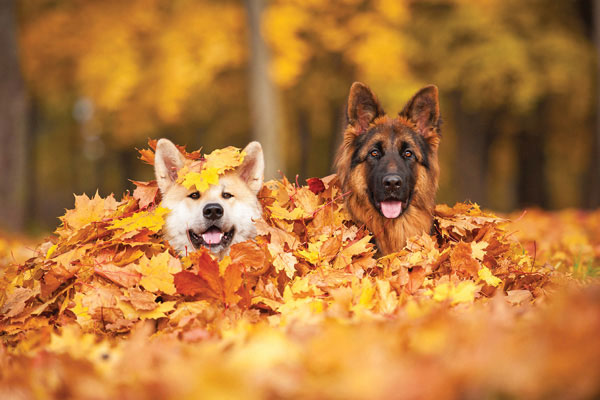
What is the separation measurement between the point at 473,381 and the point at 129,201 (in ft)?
9.70

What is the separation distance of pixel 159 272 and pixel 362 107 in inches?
76.0

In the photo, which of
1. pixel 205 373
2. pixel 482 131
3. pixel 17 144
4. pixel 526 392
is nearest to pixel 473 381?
pixel 526 392

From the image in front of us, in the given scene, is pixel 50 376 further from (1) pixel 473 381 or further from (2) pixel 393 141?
(2) pixel 393 141

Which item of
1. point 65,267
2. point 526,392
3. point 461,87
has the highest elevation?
point 461,87

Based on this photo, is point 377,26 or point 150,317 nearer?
point 150,317

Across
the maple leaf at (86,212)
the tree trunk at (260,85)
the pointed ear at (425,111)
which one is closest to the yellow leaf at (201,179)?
the maple leaf at (86,212)

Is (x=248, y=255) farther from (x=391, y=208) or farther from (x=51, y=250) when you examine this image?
(x=51, y=250)

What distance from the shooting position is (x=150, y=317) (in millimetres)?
3113

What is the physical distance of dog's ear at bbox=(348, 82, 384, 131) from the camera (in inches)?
160

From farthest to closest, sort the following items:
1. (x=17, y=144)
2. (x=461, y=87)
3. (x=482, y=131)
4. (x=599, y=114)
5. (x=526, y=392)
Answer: (x=482, y=131) → (x=461, y=87) → (x=599, y=114) → (x=17, y=144) → (x=526, y=392)

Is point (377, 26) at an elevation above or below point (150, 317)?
above

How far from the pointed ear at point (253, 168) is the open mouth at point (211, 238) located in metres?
0.45

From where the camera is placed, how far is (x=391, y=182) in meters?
3.82

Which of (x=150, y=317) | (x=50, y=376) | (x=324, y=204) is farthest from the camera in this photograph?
(x=324, y=204)
